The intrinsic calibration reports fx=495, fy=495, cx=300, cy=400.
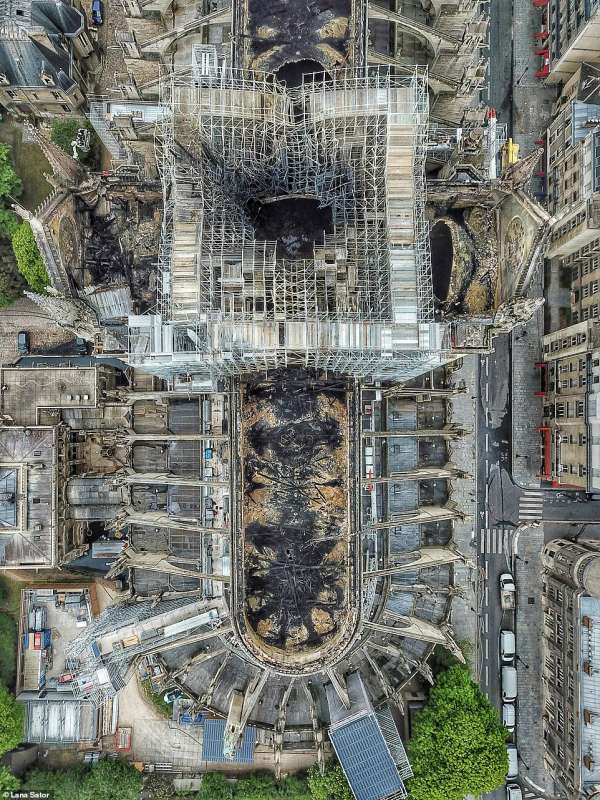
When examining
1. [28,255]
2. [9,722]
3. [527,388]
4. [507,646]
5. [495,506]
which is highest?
[28,255]

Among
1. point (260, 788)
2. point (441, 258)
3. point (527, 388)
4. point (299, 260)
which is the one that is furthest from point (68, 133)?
point (260, 788)

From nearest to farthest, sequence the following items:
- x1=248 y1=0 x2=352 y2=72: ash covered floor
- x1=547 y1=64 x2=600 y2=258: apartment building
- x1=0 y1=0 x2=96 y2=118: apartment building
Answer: x1=248 y1=0 x2=352 y2=72: ash covered floor < x1=547 y1=64 x2=600 y2=258: apartment building < x1=0 y1=0 x2=96 y2=118: apartment building

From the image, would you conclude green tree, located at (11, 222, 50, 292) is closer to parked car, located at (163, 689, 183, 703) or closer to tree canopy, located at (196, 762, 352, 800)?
parked car, located at (163, 689, 183, 703)

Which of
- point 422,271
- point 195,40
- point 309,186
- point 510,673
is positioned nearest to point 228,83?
point 309,186

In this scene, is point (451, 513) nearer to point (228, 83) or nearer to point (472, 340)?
point (472, 340)

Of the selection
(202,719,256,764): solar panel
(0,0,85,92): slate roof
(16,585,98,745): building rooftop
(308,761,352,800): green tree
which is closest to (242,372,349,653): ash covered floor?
(202,719,256,764): solar panel

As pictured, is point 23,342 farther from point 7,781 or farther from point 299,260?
point 7,781
